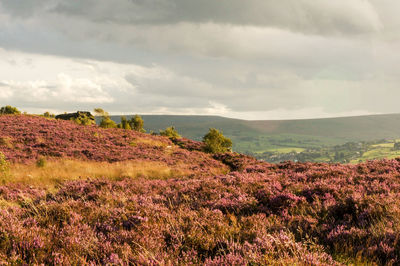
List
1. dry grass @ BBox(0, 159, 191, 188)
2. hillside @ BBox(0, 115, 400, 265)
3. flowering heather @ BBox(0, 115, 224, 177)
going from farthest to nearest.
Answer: flowering heather @ BBox(0, 115, 224, 177), dry grass @ BBox(0, 159, 191, 188), hillside @ BBox(0, 115, 400, 265)

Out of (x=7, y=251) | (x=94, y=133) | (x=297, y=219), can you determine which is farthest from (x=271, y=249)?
(x=94, y=133)

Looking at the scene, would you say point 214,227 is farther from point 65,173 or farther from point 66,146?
point 66,146

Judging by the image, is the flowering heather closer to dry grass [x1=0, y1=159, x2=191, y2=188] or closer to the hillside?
dry grass [x1=0, y1=159, x2=191, y2=188]

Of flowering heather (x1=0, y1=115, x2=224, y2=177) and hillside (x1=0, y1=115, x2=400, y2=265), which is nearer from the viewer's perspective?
hillside (x1=0, y1=115, x2=400, y2=265)

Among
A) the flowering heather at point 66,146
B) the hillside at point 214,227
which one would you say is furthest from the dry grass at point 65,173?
the hillside at point 214,227

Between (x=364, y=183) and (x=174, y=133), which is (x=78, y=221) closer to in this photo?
(x=364, y=183)

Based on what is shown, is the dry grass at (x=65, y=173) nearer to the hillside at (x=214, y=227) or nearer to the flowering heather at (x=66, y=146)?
the flowering heather at (x=66, y=146)

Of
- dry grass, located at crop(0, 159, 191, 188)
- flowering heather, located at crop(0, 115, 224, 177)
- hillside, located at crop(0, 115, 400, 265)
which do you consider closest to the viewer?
hillside, located at crop(0, 115, 400, 265)

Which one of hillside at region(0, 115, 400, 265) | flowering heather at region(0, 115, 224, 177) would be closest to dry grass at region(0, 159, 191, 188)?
flowering heather at region(0, 115, 224, 177)

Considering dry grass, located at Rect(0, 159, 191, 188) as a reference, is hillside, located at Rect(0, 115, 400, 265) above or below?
above

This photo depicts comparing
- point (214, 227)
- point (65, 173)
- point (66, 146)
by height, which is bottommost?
point (65, 173)

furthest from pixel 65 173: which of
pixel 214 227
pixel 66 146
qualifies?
pixel 214 227

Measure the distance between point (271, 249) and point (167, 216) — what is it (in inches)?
93.4

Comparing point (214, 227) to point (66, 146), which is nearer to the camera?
point (214, 227)
